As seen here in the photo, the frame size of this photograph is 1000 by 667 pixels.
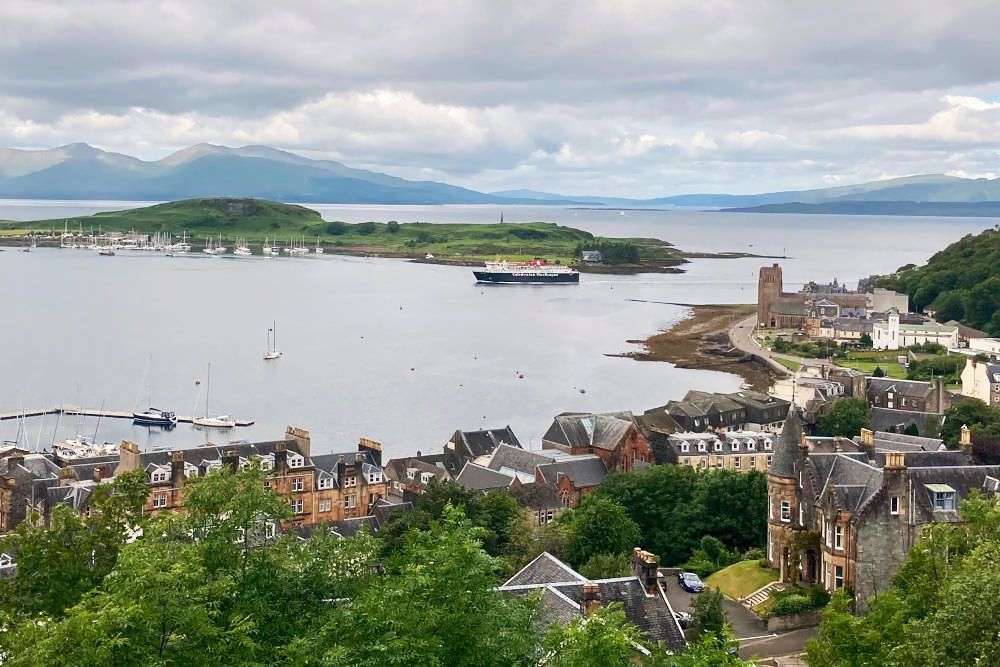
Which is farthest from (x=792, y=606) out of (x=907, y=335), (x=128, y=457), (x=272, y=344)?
(x=272, y=344)

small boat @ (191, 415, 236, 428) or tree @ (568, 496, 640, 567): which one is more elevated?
tree @ (568, 496, 640, 567)

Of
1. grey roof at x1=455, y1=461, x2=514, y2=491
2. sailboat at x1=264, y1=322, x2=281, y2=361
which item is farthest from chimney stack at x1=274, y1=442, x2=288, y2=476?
sailboat at x1=264, y1=322, x2=281, y2=361

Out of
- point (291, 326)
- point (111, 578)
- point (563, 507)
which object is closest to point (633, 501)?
point (563, 507)

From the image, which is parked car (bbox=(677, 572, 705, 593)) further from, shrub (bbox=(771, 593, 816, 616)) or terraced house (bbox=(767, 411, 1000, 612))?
shrub (bbox=(771, 593, 816, 616))

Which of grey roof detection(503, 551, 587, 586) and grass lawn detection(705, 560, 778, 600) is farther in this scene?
grass lawn detection(705, 560, 778, 600)

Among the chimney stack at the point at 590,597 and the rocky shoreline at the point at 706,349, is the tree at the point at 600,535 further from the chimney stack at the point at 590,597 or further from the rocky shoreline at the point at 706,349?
the rocky shoreline at the point at 706,349

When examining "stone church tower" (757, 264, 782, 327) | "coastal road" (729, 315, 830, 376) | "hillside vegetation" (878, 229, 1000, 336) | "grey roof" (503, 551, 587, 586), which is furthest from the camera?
"stone church tower" (757, 264, 782, 327)

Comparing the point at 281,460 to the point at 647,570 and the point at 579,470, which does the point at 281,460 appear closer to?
the point at 579,470
